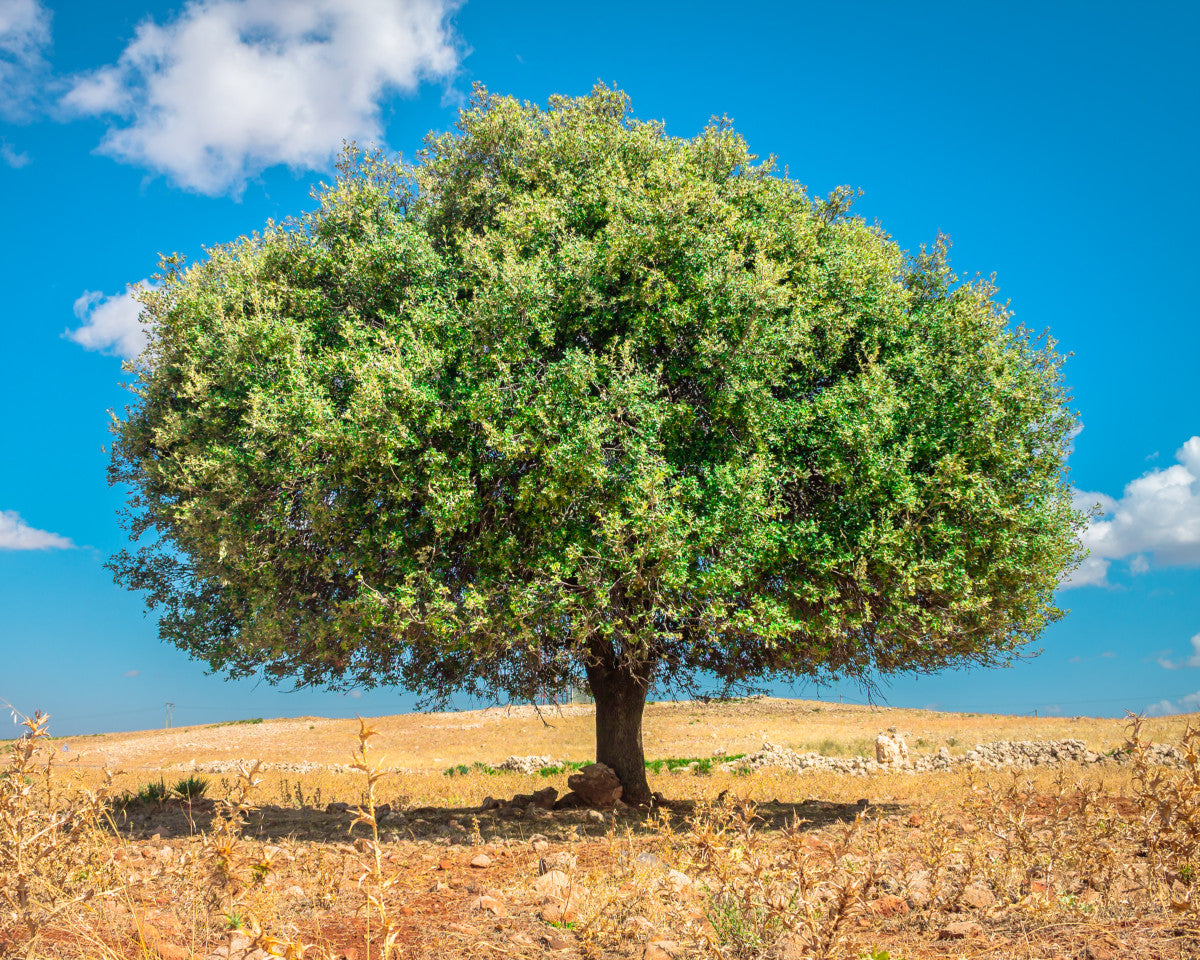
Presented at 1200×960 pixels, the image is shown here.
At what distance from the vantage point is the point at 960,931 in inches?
256

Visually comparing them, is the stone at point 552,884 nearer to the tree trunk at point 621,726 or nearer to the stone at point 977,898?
the stone at point 977,898

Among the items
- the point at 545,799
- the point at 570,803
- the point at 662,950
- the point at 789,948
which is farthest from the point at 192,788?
the point at 789,948

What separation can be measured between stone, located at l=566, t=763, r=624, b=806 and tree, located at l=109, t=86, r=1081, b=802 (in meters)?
1.23

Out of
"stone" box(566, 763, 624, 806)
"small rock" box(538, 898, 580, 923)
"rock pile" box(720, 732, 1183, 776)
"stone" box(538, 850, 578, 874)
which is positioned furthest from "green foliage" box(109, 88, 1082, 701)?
"rock pile" box(720, 732, 1183, 776)

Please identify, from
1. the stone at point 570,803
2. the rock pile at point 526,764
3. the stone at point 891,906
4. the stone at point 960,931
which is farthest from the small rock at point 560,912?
the rock pile at point 526,764

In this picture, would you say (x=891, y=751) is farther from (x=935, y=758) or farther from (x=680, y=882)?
(x=680, y=882)

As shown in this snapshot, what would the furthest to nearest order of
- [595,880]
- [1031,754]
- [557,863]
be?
[1031,754]
[557,863]
[595,880]

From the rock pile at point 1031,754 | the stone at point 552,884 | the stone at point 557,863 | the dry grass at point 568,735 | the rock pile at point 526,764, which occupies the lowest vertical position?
the dry grass at point 568,735

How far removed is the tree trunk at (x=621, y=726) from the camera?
1777 centimetres

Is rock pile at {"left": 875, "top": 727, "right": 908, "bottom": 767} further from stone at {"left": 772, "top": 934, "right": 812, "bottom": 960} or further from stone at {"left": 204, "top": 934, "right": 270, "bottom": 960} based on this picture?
stone at {"left": 204, "top": 934, "right": 270, "bottom": 960}

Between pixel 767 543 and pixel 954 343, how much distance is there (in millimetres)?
6499

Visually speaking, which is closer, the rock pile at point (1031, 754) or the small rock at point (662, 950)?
the small rock at point (662, 950)

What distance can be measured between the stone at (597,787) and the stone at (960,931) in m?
10.7

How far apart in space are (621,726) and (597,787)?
1.79 metres
